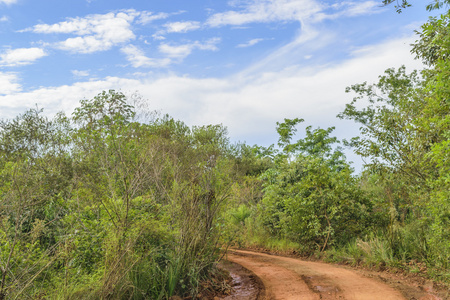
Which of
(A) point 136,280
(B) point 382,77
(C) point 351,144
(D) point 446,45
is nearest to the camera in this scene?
(A) point 136,280

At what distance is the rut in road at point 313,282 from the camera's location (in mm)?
7398

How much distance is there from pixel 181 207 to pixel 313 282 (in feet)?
11.1

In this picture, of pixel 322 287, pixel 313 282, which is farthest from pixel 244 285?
pixel 322 287

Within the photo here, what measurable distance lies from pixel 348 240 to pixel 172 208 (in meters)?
7.06

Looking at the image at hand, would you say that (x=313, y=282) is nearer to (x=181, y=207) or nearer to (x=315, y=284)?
(x=315, y=284)

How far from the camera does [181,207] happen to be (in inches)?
304

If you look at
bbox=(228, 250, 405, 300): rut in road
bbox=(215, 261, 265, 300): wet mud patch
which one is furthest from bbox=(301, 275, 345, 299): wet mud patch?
bbox=(215, 261, 265, 300): wet mud patch

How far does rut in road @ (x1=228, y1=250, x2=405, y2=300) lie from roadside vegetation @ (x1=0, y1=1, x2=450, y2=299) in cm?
118

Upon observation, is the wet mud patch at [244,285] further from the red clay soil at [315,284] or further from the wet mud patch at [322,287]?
the wet mud patch at [322,287]

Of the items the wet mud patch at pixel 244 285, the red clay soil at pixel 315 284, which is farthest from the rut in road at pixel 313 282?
the wet mud patch at pixel 244 285

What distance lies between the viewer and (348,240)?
12.4 meters

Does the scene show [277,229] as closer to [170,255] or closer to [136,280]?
[170,255]

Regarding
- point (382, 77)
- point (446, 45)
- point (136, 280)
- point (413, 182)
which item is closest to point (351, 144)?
point (382, 77)

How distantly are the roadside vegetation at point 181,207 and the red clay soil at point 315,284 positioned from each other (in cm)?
106
